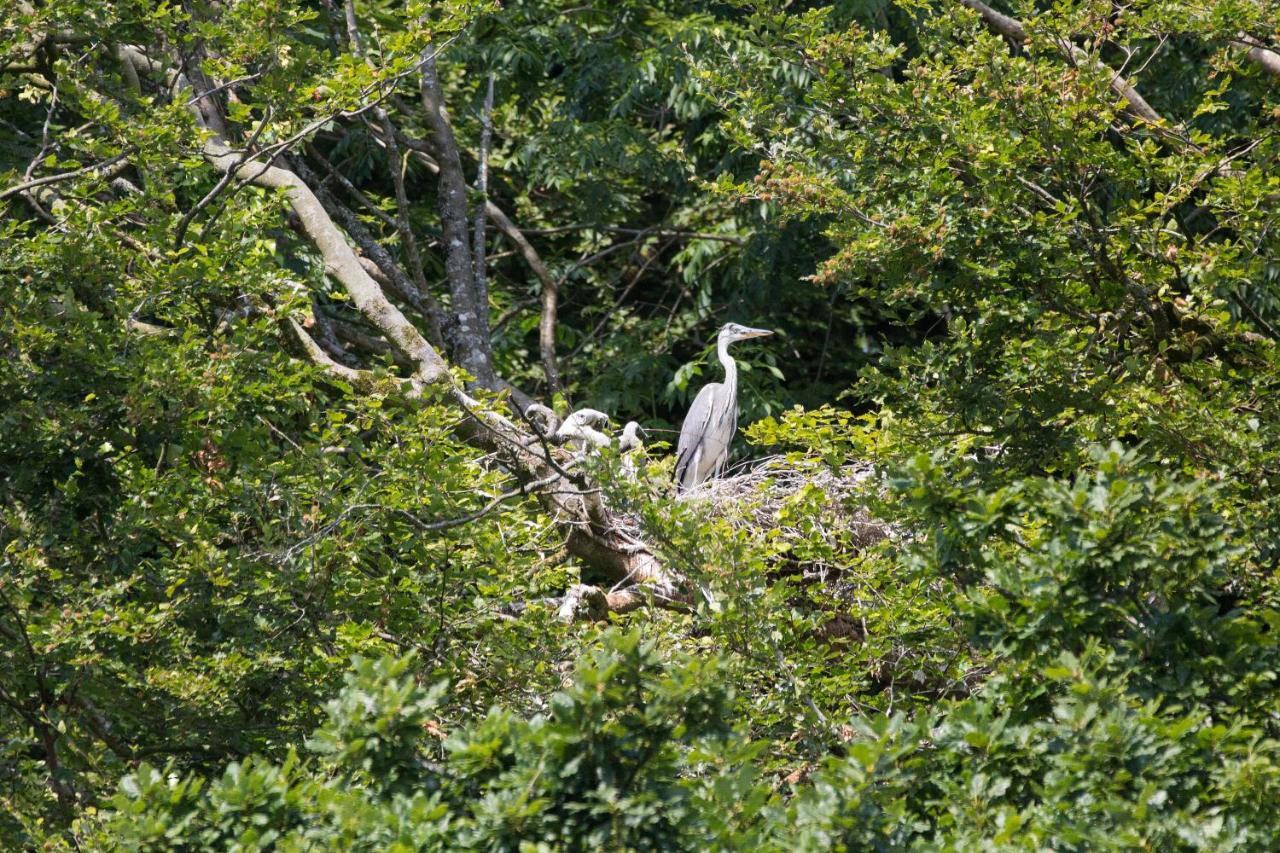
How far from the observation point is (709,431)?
28.1 feet

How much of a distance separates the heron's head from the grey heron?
0.20 metres

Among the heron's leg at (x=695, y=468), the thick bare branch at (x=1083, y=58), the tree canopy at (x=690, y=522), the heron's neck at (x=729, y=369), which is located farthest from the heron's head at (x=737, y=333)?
the thick bare branch at (x=1083, y=58)

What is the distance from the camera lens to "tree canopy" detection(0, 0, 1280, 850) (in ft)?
9.90

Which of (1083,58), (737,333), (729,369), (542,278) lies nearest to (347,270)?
(729,369)

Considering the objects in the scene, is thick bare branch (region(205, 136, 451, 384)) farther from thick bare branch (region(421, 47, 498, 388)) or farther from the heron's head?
the heron's head

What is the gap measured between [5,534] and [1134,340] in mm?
4038

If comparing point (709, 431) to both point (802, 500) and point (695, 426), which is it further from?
point (802, 500)

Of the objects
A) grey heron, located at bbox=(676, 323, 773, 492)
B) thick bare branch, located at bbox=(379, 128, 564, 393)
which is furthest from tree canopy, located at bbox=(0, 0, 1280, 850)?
thick bare branch, located at bbox=(379, 128, 564, 393)

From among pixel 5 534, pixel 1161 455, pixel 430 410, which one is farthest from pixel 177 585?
pixel 1161 455

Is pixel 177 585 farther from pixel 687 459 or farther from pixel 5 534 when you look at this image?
pixel 687 459

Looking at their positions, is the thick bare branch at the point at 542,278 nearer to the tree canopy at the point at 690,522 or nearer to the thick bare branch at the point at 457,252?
the thick bare branch at the point at 457,252

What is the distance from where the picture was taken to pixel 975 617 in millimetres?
3354

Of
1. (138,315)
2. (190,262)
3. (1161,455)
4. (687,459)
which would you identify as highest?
(1161,455)

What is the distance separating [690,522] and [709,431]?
4.01m
